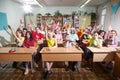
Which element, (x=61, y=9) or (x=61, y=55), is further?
(x=61, y=9)

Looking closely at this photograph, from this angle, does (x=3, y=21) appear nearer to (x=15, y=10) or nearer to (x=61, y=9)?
(x=15, y=10)

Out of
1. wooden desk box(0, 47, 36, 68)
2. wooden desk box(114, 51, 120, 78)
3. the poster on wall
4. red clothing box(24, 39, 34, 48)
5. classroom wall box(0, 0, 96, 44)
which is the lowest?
wooden desk box(114, 51, 120, 78)

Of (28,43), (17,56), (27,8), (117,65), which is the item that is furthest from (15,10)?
(117,65)

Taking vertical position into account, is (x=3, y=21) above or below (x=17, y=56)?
above

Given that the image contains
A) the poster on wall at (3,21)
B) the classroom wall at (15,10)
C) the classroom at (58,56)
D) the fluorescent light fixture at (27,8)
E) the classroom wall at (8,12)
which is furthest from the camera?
the fluorescent light fixture at (27,8)

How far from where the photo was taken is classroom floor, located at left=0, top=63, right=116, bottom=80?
3.18 m

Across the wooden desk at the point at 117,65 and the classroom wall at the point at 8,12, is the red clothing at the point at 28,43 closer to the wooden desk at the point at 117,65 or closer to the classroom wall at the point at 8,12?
the classroom wall at the point at 8,12

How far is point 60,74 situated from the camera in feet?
11.1

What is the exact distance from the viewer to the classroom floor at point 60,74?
10.4 feet

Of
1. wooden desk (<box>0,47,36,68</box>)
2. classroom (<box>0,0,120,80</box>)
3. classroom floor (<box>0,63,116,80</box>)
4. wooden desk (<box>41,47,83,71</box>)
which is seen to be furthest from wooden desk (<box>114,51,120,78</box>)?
wooden desk (<box>0,47,36,68</box>)

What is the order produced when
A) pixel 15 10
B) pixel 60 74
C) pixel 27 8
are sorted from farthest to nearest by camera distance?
pixel 27 8, pixel 15 10, pixel 60 74

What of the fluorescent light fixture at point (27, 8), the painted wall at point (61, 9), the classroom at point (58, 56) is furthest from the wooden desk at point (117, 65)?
the fluorescent light fixture at point (27, 8)

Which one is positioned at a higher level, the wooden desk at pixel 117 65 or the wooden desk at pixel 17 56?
the wooden desk at pixel 17 56

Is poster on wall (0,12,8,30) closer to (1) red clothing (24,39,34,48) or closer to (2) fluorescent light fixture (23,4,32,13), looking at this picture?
(1) red clothing (24,39,34,48)
